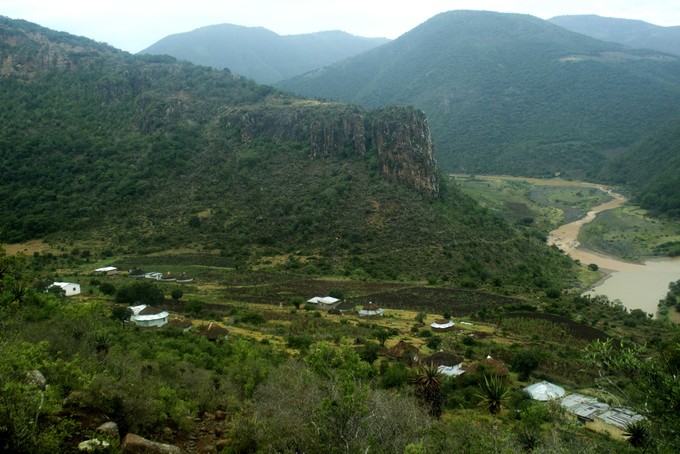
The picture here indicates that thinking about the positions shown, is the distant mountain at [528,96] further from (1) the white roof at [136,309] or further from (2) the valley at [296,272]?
(1) the white roof at [136,309]

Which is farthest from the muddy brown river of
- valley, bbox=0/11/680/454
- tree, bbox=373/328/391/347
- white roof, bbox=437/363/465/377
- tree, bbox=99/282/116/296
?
tree, bbox=99/282/116/296

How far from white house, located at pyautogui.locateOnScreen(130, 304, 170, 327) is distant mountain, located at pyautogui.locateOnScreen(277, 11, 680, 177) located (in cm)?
11928

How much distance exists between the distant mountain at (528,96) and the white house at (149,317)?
391 feet

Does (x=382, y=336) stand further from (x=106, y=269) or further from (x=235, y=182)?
(x=235, y=182)

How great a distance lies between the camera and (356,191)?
66.3 m

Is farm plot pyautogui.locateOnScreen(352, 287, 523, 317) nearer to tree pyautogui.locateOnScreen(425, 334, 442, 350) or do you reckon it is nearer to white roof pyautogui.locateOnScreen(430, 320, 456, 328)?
white roof pyautogui.locateOnScreen(430, 320, 456, 328)

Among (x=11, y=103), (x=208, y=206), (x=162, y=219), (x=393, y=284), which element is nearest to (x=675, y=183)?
(x=393, y=284)

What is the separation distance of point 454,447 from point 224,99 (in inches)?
3472

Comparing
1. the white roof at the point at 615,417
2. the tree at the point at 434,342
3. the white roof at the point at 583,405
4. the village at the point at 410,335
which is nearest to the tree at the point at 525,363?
the village at the point at 410,335

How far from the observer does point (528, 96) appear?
167125mm

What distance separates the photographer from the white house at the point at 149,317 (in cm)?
2970

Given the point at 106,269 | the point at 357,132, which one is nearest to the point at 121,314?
the point at 106,269

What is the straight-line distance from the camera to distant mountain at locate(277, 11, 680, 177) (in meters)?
140

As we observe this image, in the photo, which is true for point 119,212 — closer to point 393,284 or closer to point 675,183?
point 393,284
